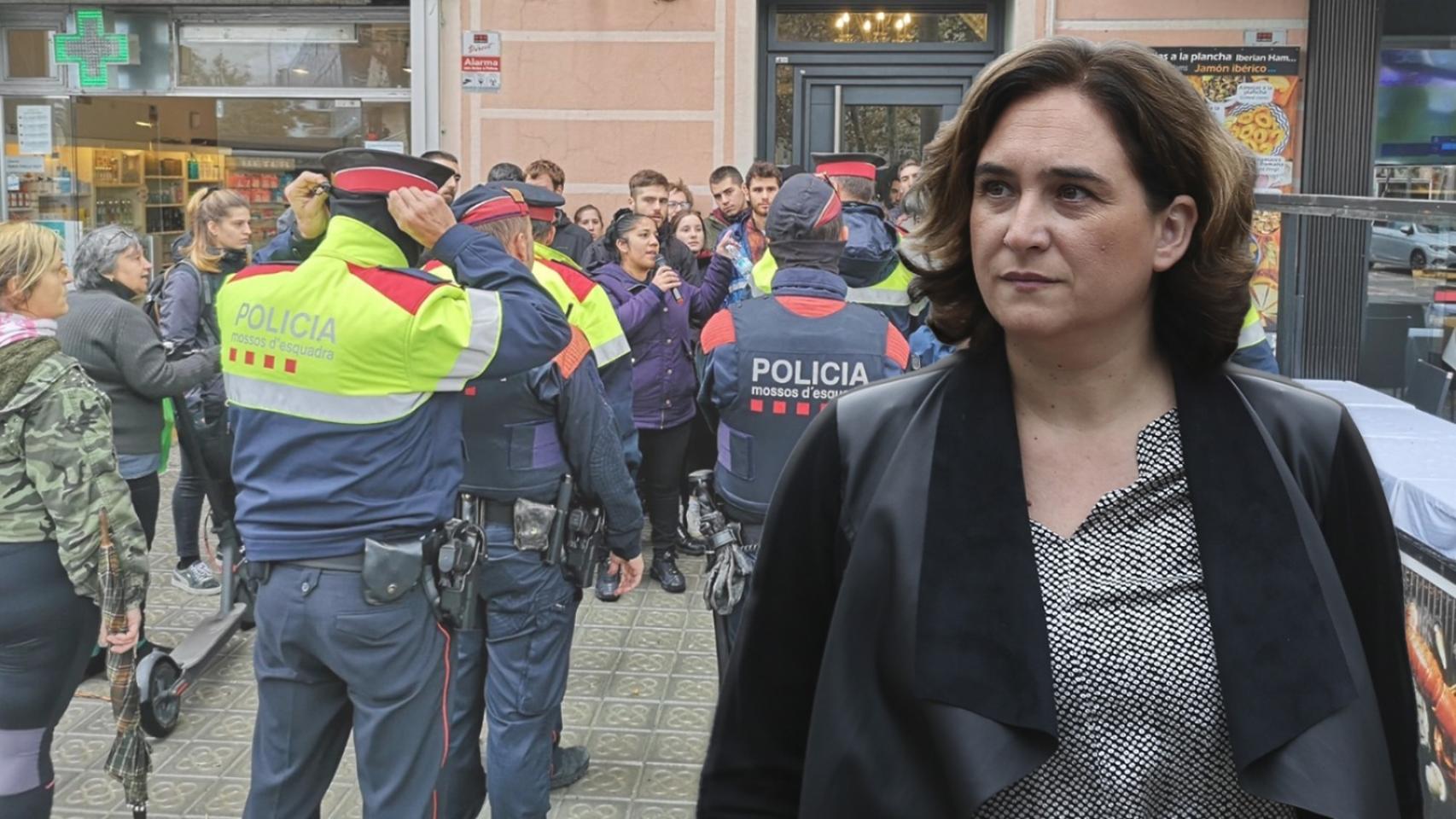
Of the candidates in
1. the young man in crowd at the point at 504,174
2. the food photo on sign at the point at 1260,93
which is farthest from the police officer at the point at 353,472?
the food photo on sign at the point at 1260,93

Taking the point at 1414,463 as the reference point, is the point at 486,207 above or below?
above

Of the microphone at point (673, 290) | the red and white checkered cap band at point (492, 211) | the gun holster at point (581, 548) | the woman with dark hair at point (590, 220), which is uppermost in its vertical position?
the woman with dark hair at point (590, 220)

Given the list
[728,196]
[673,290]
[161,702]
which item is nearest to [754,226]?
[673,290]

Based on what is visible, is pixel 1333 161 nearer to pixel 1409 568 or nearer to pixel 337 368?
pixel 1409 568

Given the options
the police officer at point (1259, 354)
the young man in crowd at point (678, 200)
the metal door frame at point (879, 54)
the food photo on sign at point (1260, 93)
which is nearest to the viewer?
the police officer at point (1259, 354)

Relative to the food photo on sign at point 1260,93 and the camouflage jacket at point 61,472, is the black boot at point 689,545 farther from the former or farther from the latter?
the food photo on sign at point 1260,93

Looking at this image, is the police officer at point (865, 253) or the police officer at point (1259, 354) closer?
the police officer at point (1259, 354)

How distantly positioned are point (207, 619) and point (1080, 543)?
223 inches

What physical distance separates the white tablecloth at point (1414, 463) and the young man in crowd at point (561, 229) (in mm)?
5330

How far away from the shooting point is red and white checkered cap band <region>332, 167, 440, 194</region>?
3.70 metres

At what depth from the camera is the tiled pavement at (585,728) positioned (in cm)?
490

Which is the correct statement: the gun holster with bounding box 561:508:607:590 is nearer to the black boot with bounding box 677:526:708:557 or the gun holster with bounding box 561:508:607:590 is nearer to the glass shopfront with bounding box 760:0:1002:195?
the black boot with bounding box 677:526:708:557

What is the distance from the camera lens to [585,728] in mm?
5602

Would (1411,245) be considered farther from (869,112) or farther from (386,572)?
(869,112)
